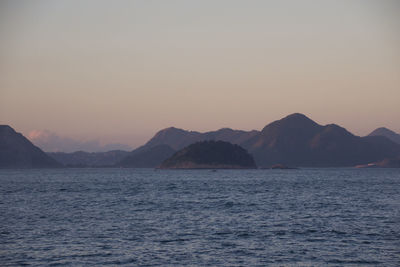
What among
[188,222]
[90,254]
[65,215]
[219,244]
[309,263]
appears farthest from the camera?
[65,215]

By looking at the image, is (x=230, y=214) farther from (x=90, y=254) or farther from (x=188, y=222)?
(x=90, y=254)

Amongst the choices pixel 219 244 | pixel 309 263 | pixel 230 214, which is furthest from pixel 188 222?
pixel 309 263

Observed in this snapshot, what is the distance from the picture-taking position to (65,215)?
195ft

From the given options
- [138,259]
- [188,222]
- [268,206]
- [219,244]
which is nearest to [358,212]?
[268,206]

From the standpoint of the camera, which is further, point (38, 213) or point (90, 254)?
point (38, 213)

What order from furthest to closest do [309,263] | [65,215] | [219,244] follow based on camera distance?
[65,215] → [219,244] → [309,263]

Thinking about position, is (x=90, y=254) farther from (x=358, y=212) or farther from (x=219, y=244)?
(x=358, y=212)

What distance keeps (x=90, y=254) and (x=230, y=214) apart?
88.7 ft

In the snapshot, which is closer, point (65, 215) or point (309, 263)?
point (309, 263)

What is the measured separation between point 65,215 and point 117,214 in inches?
240

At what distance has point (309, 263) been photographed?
33500mm

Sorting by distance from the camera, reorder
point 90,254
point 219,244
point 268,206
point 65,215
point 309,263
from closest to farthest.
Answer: point 309,263, point 90,254, point 219,244, point 65,215, point 268,206

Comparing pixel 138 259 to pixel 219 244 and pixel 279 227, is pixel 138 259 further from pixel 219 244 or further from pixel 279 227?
pixel 279 227

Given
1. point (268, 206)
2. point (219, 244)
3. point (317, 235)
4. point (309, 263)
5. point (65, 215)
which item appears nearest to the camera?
point (309, 263)
